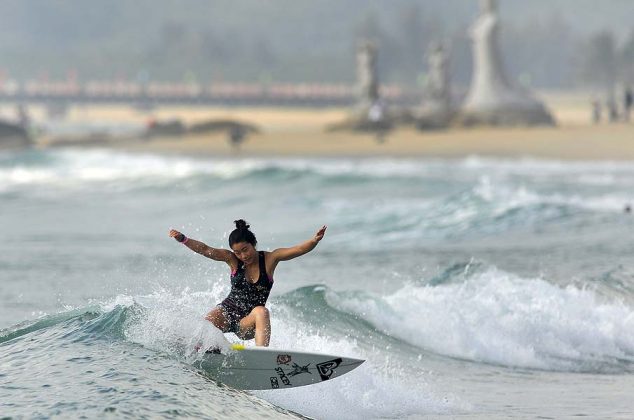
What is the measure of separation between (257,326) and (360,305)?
577 centimetres

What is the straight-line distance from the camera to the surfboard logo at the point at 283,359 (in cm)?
1150

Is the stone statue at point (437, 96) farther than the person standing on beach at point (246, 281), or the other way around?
the stone statue at point (437, 96)

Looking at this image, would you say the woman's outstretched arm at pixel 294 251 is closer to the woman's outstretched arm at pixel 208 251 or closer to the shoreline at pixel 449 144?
A: the woman's outstretched arm at pixel 208 251

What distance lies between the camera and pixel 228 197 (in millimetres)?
43562

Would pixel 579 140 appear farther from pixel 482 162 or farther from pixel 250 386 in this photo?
pixel 250 386

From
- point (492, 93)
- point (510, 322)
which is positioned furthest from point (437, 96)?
point (510, 322)

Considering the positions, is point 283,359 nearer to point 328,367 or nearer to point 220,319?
point 328,367

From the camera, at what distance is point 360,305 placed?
57.2 ft

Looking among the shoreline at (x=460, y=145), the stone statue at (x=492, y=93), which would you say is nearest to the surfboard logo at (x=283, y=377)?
the shoreline at (x=460, y=145)

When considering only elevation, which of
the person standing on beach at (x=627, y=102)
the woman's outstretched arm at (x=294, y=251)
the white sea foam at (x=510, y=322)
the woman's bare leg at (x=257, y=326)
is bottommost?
the white sea foam at (x=510, y=322)

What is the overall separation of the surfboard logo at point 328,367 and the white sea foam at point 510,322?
13.9 feet

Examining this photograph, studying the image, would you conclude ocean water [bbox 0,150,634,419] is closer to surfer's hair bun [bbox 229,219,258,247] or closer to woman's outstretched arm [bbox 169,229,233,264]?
woman's outstretched arm [bbox 169,229,233,264]

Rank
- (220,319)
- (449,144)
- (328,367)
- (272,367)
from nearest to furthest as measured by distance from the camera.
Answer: (328,367)
(272,367)
(220,319)
(449,144)

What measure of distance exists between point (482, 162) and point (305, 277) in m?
35.1
